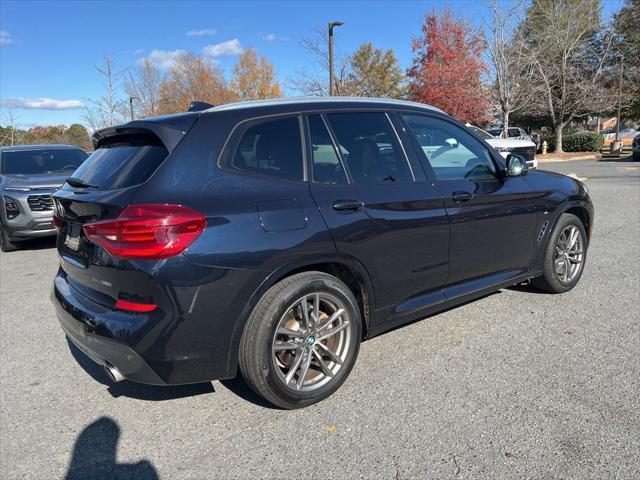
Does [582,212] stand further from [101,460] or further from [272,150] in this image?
[101,460]

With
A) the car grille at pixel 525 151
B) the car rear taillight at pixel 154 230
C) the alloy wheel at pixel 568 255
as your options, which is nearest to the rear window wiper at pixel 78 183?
the car rear taillight at pixel 154 230

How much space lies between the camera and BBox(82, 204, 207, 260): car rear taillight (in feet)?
7.91

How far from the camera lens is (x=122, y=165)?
2.83 m

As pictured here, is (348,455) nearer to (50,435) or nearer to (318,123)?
(50,435)

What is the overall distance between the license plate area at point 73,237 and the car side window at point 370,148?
65.5 inches

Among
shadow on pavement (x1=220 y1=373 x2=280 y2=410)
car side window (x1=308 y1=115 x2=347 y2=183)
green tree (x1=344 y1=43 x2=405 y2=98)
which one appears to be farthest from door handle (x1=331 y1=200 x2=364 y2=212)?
green tree (x1=344 y1=43 x2=405 y2=98)

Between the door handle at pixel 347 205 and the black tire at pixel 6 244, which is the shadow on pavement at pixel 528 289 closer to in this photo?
the door handle at pixel 347 205

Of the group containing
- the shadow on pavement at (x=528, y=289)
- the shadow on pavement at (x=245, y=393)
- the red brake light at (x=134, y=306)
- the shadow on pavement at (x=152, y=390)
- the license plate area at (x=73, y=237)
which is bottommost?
the shadow on pavement at (x=152, y=390)

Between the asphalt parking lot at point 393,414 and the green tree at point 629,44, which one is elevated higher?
the green tree at point 629,44

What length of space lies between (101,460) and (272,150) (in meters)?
1.92

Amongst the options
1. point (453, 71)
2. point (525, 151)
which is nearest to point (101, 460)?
point (525, 151)

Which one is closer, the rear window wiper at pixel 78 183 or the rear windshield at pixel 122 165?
the rear windshield at pixel 122 165

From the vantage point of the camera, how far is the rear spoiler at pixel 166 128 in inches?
104

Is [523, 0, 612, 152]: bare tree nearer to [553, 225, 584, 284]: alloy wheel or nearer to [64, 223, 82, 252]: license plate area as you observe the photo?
[553, 225, 584, 284]: alloy wheel
